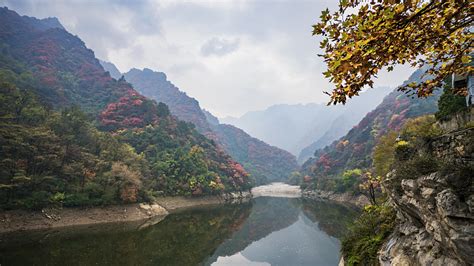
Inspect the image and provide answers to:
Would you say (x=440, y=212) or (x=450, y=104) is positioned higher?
(x=450, y=104)

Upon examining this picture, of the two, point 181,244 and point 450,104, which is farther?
point 181,244

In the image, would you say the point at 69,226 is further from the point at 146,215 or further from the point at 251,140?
the point at 251,140

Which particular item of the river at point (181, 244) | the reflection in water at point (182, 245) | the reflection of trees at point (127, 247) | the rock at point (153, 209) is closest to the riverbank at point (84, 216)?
the rock at point (153, 209)

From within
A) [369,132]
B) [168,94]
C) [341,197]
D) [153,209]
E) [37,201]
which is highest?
[168,94]

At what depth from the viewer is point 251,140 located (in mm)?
151500

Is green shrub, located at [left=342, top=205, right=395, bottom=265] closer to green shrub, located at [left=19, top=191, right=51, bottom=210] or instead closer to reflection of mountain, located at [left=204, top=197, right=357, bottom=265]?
reflection of mountain, located at [left=204, top=197, right=357, bottom=265]

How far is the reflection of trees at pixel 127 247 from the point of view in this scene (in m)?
14.8

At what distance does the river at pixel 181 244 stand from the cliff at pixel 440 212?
36.2ft

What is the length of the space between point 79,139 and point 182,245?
22.9 meters

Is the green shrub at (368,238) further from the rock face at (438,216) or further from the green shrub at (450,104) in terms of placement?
the green shrub at (450,104)

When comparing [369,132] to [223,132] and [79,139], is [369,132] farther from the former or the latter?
[223,132]

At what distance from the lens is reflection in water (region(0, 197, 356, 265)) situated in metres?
15.5

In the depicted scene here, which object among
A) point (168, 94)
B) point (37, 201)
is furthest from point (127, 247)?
point (168, 94)

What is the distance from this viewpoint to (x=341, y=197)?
51.2m
